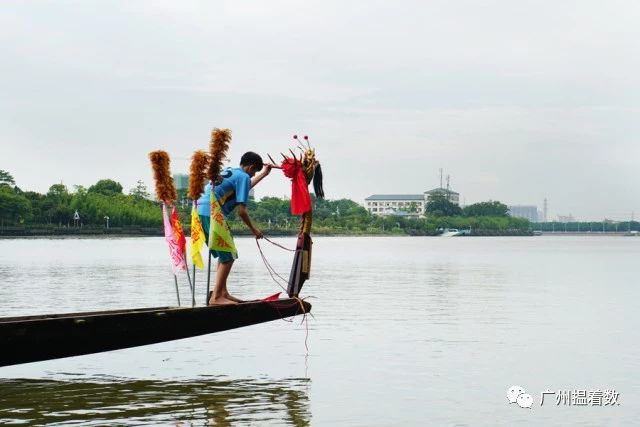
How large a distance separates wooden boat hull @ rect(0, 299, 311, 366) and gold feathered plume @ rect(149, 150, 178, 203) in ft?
5.36

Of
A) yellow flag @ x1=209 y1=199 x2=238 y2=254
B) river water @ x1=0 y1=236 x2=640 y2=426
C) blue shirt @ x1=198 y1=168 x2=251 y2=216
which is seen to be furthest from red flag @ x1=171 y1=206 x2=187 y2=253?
river water @ x1=0 y1=236 x2=640 y2=426

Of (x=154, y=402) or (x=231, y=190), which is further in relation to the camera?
(x=231, y=190)

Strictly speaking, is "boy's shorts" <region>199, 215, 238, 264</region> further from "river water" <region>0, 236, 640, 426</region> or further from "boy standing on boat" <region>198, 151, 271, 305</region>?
"river water" <region>0, 236, 640, 426</region>

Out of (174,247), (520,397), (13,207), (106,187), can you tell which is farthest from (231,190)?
(106,187)

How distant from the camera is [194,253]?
45.5 feet

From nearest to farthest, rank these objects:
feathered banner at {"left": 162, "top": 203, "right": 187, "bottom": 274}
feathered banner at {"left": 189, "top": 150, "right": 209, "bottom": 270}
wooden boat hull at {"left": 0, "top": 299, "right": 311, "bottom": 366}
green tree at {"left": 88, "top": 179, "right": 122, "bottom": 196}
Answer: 1. wooden boat hull at {"left": 0, "top": 299, "right": 311, "bottom": 366}
2. feathered banner at {"left": 189, "top": 150, "right": 209, "bottom": 270}
3. feathered banner at {"left": 162, "top": 203, "right": 187, "bottom": 274}
4. green tree at {"left": 88, "top": 179, "right": 122, "bottom": 196}

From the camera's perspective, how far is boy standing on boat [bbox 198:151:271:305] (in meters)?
13.2

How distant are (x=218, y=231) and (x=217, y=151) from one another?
1019mm

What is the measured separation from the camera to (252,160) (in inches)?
526

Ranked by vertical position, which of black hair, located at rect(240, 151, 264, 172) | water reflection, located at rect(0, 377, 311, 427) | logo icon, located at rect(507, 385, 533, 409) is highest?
black hair, located at rect(240, 151, 264, 172)

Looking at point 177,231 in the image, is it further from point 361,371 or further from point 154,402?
point 361,371

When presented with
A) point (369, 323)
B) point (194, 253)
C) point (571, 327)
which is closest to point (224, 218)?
point (194, 253)

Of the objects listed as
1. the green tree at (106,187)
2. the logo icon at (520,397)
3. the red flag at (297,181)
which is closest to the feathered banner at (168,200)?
the red flag at (297,181)

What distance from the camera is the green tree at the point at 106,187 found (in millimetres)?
180000
